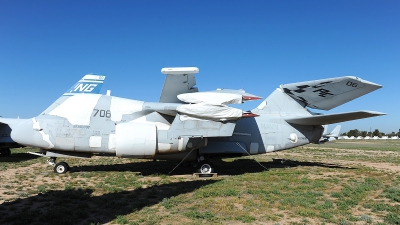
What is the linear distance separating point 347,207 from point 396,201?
210 centimetres

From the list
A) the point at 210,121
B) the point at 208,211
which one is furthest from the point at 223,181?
the point at 208,211

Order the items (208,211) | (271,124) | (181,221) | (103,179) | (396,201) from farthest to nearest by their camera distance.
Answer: (271,124) → (103,179) → (396,201) → (208,211) → (181,221)

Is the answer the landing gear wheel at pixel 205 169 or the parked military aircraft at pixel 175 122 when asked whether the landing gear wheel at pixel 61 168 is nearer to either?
the parked military aircraft at pixel 175 122

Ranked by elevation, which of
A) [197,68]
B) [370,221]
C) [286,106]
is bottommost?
[370,221]

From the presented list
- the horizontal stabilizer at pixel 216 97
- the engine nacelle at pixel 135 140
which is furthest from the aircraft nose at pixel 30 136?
the horizontal stabilizer at pixel 216 97

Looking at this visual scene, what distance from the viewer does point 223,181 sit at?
11578 millimetres

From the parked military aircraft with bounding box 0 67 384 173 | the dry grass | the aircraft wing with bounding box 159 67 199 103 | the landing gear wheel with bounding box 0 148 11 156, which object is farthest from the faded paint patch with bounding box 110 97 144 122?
the landing gear wheel with bounding box 0 148 11 156

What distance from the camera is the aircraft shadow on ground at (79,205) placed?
6574 mm

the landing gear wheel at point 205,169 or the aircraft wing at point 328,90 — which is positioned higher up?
the aircraft wing at point 328,90

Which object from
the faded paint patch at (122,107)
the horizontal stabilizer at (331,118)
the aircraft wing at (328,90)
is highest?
the aircraft wing at (328,90)

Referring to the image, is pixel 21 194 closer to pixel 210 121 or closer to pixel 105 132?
pixel 105 132

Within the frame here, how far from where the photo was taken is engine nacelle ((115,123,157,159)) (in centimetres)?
1112

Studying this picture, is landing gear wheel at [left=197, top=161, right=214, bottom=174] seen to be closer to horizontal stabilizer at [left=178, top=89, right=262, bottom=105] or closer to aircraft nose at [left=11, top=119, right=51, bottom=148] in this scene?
horizontal stabilizer at [left=178, top=89, right=262, bottom=105]

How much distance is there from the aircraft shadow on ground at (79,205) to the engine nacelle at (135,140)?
1.61 metres
